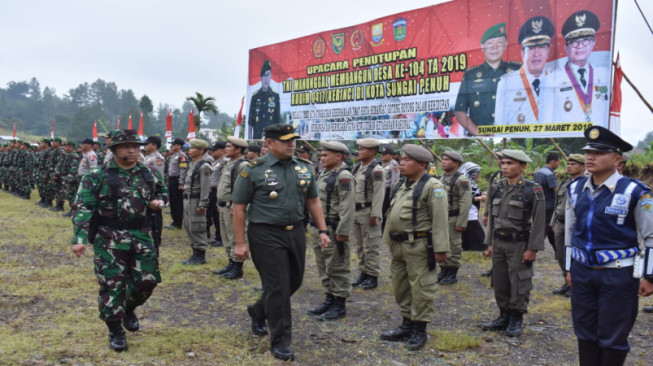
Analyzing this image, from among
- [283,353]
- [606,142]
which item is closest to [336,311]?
[283,353]

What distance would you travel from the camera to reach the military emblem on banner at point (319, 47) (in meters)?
14.0

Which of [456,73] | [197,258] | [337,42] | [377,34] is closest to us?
[197,258]

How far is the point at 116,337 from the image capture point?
4258 mm

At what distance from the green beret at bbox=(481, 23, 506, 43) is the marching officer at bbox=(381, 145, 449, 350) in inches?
258

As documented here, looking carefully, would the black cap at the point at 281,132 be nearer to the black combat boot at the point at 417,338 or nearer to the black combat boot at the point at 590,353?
the black combat boot at the point at 417,338

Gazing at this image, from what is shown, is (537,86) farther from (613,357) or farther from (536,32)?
(613,357)

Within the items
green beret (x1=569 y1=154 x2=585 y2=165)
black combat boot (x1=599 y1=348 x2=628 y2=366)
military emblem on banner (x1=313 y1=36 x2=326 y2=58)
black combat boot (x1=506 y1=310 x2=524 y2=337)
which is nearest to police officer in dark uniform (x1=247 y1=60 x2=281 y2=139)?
military emblem on banner (x1=313 y1=36 x2=326 y2=58)

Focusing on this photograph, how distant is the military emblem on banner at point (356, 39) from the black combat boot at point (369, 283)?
7.92 meters

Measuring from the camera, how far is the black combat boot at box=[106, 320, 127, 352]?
4215 mm

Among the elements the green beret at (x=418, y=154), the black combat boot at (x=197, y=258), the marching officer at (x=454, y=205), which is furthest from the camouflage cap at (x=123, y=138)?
the marching officer at (x=454, y=205)

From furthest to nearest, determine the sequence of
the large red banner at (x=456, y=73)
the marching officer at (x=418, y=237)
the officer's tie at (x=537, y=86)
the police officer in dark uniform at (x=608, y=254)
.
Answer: the officer's tie at (x=537, y=86) < the large red banner at (x=456, y=73) < the marching officer at (x=418, y=237) < the police officer in dark uniform at (x=608, y=254)

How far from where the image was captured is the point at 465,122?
34.8 feet

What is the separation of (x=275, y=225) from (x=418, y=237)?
1.39 meters

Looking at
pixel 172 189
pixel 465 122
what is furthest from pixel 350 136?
pixel 172 189
